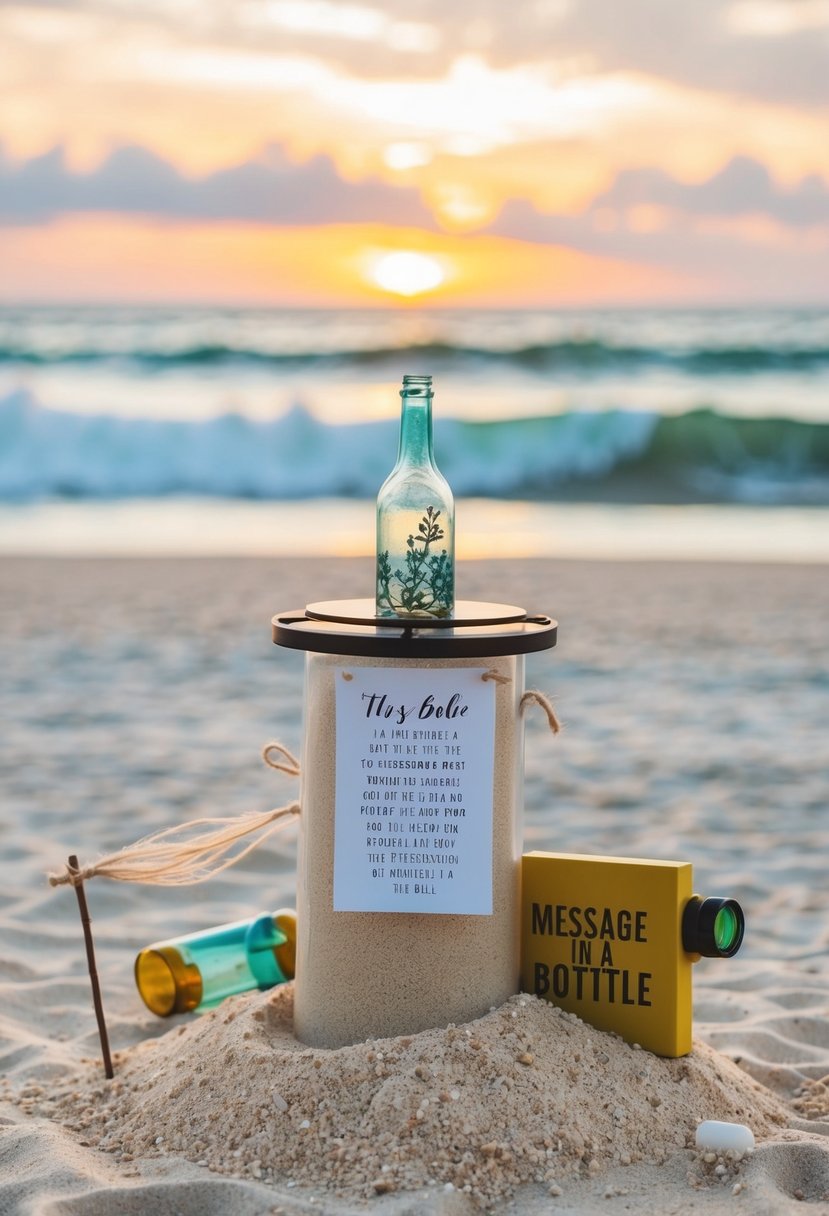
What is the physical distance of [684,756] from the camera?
560cm

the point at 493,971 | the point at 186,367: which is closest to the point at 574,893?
the point at 493,971

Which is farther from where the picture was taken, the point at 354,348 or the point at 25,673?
the point at 354,348

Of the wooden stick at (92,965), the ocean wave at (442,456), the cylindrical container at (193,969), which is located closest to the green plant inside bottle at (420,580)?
the wooden stick at (92,965)

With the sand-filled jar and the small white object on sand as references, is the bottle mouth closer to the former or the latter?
the sand-filled jar

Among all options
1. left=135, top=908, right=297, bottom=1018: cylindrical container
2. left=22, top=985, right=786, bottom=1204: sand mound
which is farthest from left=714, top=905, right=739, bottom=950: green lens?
left=135, top=908, right=297, bottom=1018: cylindrical container

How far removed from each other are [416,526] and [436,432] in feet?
47.2

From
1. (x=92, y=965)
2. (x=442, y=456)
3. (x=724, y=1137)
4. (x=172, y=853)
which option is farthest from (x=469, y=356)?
(x=724, y=1137)

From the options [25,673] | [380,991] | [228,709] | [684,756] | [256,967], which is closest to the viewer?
[380,991]

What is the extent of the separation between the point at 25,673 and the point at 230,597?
1.90 meters

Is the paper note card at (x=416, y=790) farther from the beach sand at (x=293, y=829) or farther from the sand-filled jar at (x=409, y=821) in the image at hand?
the beach sand at (x=293, y=829)

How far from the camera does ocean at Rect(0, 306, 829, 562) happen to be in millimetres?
12117

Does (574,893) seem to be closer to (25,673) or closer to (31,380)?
(25,673)

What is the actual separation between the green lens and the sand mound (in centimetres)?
21

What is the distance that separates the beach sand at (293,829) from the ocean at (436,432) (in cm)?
206
